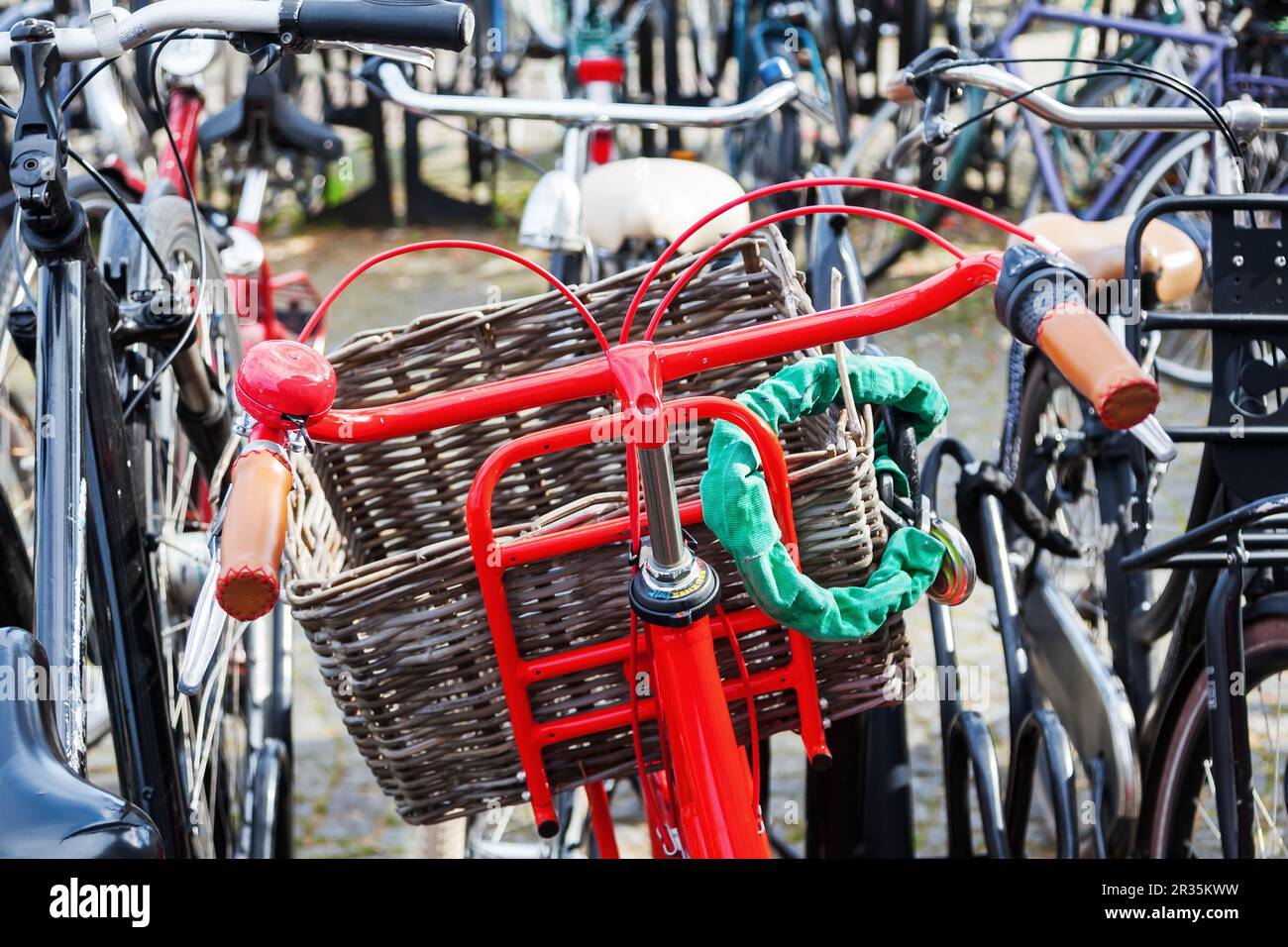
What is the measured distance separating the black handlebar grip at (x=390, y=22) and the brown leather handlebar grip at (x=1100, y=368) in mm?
693

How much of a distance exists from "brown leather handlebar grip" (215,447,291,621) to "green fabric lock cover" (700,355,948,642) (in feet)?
1.42

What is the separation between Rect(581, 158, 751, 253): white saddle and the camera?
8.54ft

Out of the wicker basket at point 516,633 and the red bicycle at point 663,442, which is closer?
the red bicycle at point 663,442

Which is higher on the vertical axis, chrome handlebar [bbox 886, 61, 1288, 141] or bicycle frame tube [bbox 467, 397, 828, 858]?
chrome handlebar [bbox 886, 61, 1288, 141]

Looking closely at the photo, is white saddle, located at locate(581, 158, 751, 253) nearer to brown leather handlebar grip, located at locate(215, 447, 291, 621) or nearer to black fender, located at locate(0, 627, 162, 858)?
brown leather handlebar grip, located at locate(215, 447, 291, 621)

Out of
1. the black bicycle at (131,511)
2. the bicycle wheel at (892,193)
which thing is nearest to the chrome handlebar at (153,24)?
the black bicycle at (131,511)

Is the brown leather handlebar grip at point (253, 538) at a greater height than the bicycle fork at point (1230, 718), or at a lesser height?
greater

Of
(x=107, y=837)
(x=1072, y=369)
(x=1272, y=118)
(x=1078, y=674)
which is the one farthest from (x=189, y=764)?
(x=1272, y=118)

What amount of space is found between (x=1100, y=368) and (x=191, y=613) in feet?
6.10

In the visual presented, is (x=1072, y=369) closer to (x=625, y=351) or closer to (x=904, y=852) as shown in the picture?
(x=625, y=351)

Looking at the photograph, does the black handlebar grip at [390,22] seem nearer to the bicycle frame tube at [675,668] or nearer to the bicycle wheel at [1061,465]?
the bicycle frame tube at [675,668]

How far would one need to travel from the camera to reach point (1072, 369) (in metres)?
1.11

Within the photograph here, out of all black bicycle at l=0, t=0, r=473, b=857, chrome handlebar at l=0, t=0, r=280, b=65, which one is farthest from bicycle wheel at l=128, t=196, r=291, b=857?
chrome handlebar at l=0, t=0, r=280, b=65

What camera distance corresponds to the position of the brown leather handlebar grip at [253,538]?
1.06 metres
